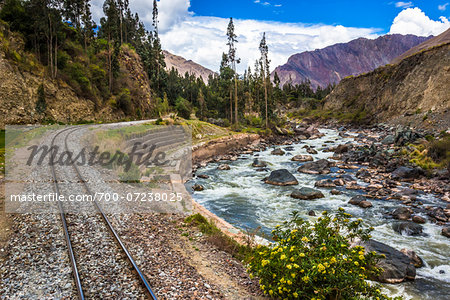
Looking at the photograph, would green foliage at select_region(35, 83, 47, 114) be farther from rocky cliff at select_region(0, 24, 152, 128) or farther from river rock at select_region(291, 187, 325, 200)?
river rock at select_region(291, 187, 325, 200)

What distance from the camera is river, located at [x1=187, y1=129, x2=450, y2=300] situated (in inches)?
351

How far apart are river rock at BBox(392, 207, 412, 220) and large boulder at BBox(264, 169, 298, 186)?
7.83m

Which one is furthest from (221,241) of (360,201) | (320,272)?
(360,201)

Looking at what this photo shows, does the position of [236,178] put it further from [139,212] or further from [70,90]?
[70,90]

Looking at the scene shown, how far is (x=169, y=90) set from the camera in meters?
68.8

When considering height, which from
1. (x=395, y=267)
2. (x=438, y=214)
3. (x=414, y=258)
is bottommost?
Answer: (x=414, y=258)

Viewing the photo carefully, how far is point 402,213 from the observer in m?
14.0

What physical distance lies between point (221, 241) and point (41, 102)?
97.4 ft

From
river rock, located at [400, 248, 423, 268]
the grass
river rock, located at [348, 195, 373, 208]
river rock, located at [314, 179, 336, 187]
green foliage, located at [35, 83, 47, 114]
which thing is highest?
green foliage, located at [35, 83, 47, 114]

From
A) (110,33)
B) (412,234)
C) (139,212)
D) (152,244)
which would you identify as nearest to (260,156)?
(412,234)

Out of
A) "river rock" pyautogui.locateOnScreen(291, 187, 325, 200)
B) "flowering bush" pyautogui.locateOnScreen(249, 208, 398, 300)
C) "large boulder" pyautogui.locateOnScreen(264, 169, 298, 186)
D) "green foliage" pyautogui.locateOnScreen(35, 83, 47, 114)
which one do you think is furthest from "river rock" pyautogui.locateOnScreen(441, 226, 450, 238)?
"green foliage" pyautogui.locateOnScreen(35, 83, 47, 114)

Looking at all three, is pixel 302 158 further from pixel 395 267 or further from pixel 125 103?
pixel 125 103

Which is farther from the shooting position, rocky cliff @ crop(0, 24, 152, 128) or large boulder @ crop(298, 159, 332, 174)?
rocky cliff @ crop(0, 24, 152, 128)

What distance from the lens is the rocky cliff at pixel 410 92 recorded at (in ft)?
136
